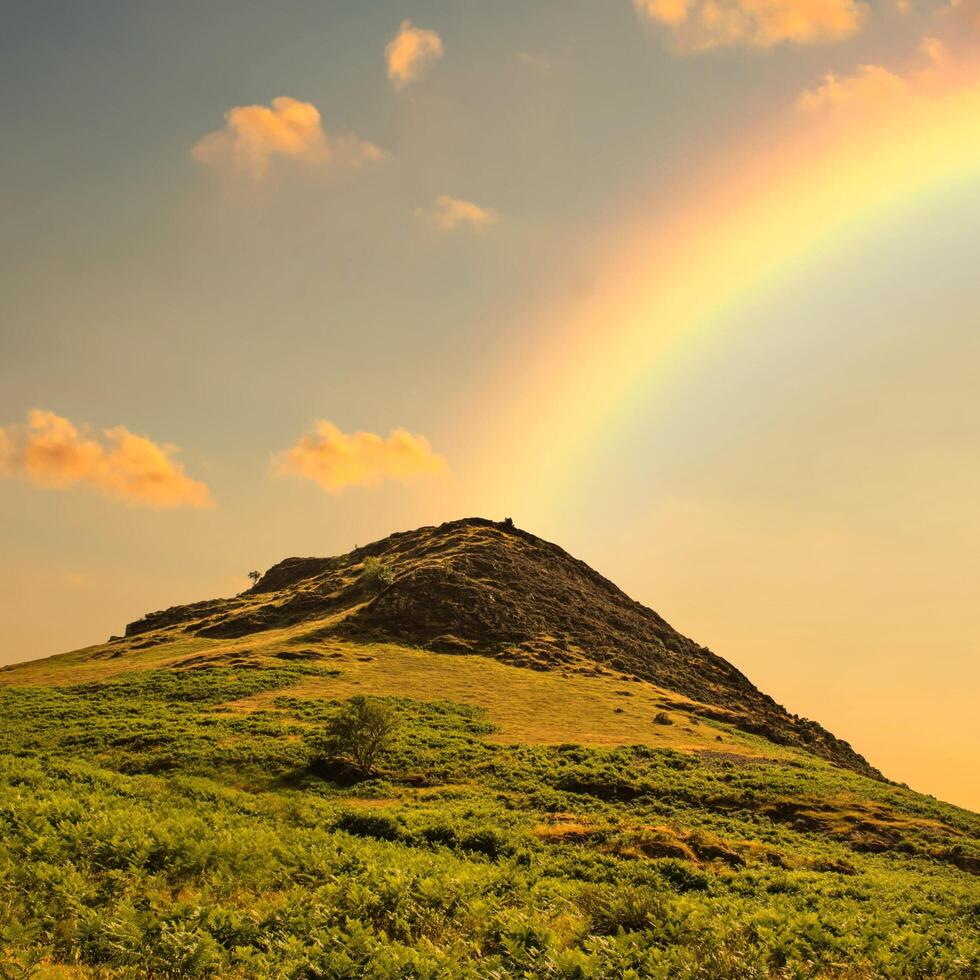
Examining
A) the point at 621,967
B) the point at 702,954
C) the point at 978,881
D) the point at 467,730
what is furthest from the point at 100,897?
the point at 467,730

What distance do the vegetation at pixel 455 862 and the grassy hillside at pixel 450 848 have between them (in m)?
0.08

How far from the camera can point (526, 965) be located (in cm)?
1113

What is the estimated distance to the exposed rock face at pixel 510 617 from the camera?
3349 inches

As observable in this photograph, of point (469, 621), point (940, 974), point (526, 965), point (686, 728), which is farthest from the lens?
point (469, 621)

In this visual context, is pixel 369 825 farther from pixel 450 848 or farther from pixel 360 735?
pixel 360 735

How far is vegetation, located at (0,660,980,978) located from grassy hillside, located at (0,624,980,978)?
0.08 m

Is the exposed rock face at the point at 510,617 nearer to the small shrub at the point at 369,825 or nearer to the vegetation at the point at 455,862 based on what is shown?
the vegetation at the point at 455,862

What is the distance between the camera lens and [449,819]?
28359 mm

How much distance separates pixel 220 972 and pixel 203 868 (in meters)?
5.74

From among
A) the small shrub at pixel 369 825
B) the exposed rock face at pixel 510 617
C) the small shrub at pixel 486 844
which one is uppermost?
the exposed rock face at pixel 510 617

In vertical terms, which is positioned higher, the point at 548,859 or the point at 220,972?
the point at 220,972

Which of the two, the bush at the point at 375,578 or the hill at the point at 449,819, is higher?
the bush at the point at 375,578

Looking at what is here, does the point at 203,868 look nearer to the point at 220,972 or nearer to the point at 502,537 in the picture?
the point at 220,972

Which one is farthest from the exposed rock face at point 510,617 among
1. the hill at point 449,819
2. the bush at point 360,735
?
the bush at point 360,735
